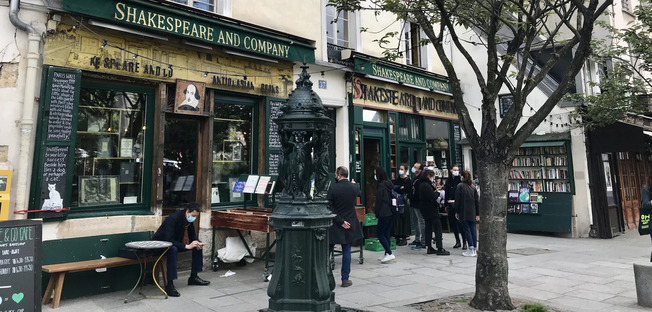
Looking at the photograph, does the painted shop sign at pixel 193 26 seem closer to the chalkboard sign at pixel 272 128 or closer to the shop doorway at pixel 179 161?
the chalkboard sign at pixel 272 128

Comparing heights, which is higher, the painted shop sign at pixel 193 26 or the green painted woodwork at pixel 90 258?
the painted shop sign at pixel 193 26

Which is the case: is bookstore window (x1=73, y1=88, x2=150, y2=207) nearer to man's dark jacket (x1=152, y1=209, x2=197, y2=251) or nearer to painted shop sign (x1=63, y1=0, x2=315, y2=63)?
man's dark jacket (x1=152, y1=209, x2=197, y2=251)

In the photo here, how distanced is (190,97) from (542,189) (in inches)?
414

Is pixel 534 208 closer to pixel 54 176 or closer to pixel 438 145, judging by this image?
pixel 438 145

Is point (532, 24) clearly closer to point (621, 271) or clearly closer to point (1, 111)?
point (621, 271)

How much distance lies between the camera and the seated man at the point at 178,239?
615cm

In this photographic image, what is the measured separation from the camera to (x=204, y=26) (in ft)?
24.9

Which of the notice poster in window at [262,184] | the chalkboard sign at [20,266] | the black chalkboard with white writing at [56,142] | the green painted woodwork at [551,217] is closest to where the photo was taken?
the chalkboard sign at [20,266]

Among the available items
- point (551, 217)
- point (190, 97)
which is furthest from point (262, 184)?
point (551, 217)

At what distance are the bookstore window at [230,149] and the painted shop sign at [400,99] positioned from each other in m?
3.23

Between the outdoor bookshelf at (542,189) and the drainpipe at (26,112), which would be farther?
the outdoor bookshelf at (542,189)

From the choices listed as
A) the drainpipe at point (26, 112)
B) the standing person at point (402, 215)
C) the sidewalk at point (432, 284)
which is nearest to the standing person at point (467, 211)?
the sidewalk at point (432, 284)

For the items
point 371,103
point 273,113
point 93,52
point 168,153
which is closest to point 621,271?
point 371,103

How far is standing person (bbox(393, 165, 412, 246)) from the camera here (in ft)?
32.1
